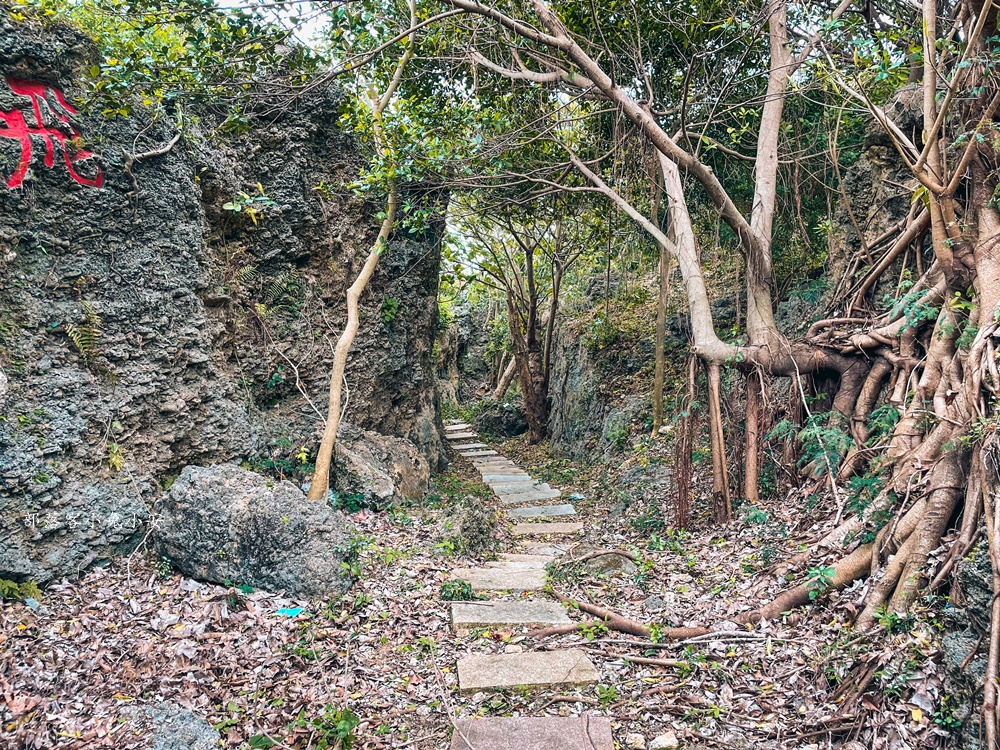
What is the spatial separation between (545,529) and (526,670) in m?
3.75

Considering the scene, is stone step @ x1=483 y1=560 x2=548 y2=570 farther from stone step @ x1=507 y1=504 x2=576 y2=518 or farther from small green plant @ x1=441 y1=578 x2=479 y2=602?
stone step @ x1=507 y1=504 x2=576 y2=518

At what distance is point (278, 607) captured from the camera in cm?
407

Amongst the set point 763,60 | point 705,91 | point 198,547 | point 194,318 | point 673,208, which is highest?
point 763,60

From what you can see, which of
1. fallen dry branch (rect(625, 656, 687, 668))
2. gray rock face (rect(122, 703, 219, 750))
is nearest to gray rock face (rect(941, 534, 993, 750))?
fallen dry branch (rect(625, 656, 687, 668))

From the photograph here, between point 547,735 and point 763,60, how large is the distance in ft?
25.5

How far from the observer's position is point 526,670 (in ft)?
11.6

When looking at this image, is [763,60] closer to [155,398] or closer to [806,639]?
[806,639]

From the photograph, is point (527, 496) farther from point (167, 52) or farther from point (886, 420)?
point (167, 52)

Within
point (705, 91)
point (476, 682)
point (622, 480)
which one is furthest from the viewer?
point (622, 480)

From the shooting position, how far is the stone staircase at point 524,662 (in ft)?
9.64

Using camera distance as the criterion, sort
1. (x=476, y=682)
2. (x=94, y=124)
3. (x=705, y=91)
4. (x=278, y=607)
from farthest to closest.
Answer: (x=705, y=91) < (x=94, y=124) < (x=278, y=607) < (x=476, y=682)

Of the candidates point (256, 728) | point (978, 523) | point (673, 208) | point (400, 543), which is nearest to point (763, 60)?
point (673, 208)

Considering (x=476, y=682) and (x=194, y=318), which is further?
(x=194, y=318)

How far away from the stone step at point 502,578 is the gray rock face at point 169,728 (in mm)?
2266
